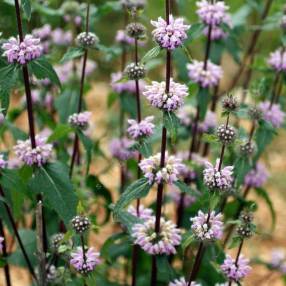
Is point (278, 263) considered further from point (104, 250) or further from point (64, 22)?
point (64, 22)

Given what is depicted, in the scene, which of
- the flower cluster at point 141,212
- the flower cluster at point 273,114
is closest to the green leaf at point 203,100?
the flower cluster at point 273,114

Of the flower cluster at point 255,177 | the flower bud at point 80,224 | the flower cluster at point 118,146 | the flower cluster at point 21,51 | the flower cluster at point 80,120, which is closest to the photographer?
the flower bud at point 80,224

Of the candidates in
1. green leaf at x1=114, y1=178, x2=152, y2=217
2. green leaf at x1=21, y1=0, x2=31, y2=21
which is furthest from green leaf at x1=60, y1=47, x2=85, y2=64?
green leaf at x1=114, y1=178, x2=152, y2=217

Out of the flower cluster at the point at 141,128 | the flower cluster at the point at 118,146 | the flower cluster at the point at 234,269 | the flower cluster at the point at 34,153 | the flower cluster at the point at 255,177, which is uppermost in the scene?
the flower cluster at the point at 118,146

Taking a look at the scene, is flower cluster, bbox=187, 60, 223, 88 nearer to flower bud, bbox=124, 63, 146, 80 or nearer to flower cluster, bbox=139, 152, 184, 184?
flower bud, bbox=124, 63, 146, 80

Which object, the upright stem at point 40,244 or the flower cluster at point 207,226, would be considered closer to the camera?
the flower cluster at point 207,226

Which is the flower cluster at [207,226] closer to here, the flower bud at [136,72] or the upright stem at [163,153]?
the upright stem at [163,153]
